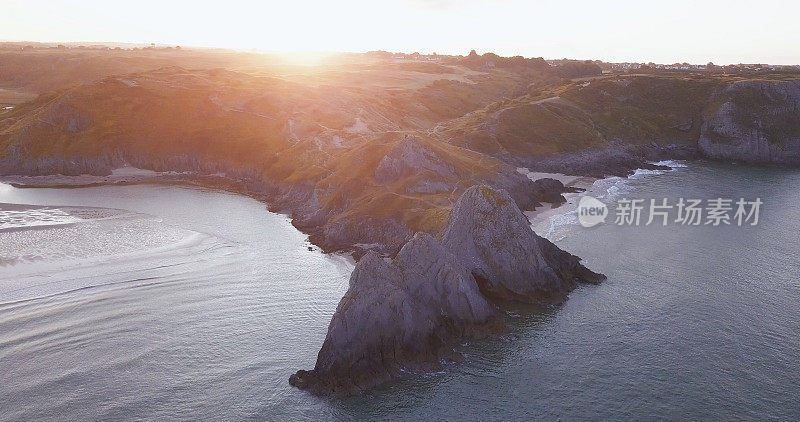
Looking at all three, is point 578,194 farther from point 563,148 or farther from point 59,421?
point 59,421

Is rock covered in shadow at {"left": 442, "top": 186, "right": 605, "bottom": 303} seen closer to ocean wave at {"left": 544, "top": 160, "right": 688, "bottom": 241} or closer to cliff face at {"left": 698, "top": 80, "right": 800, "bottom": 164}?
ocean wave at {"left": 544, "top": 160, "right": 688, "bottom": 241}

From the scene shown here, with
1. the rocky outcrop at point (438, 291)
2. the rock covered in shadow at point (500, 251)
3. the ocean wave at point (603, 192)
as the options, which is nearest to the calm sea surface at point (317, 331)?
the ocean wave at point (603, 192)

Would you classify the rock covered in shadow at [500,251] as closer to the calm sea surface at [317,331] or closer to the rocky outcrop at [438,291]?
the rocky outcrop at [438,291]

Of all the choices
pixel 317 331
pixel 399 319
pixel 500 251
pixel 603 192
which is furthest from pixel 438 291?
pixel 603 192

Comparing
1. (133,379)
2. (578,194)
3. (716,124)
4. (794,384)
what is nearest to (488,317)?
(794,384)

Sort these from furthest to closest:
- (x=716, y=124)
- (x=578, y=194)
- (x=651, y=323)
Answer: (x=716, y=124) < (x=578, y=194) < (x=651, y=323)

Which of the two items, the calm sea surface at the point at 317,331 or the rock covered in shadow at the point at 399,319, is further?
the rock covered in shadow at the point at 399,319

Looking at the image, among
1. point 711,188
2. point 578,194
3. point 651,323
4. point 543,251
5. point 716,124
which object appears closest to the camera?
point 651,323
